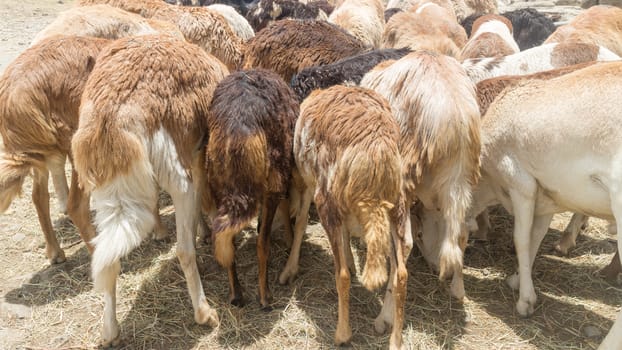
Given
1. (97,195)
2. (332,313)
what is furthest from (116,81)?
(332,313)

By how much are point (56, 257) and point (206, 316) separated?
72.0 inches

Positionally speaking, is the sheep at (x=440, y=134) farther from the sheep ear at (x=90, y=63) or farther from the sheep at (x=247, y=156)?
the sheep ear at (x=90, y=63)

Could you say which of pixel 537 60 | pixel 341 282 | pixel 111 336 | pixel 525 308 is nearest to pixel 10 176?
pixel 111 336

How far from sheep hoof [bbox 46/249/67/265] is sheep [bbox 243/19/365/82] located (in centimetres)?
282

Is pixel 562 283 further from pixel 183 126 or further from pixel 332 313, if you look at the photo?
pixel 183 126

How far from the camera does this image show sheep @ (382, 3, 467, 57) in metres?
6.70

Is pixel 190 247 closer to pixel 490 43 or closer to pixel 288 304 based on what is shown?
pixel 288 304

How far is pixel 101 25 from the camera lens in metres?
5.21

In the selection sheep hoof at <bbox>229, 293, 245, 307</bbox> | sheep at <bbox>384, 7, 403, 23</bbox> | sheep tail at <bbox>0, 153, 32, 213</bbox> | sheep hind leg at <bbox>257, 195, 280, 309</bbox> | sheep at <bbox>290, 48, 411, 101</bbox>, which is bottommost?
sheep hoof at <bbox>229, 293, 245, 307</bbox>

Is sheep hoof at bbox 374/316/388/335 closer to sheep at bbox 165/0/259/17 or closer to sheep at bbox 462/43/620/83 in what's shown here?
sheep at bbox 462/43/620/83

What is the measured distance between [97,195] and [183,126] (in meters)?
0.74

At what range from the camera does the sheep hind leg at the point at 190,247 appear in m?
3.63

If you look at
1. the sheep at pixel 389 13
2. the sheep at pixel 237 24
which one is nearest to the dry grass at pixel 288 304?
the sheep at pixel 237 24

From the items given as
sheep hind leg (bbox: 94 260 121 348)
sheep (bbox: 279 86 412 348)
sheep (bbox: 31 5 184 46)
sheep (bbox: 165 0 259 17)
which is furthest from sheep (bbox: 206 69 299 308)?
sheep (bbox: 165 0 259 17)
